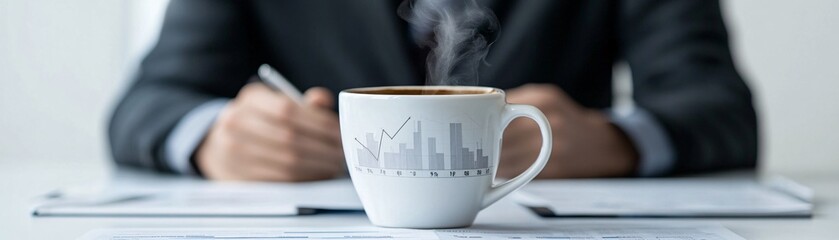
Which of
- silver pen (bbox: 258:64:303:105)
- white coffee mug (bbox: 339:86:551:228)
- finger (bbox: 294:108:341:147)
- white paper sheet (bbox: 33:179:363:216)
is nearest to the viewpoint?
white coffee mug (bbox: 339:86:551:228)

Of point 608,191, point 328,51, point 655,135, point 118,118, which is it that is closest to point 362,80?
point 328,51

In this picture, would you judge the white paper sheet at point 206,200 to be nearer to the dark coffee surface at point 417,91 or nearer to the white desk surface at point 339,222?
the white desk surface at point 339,222

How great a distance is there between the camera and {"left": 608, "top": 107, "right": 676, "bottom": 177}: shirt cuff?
102 centimetres

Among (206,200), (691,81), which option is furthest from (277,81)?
(691,81)

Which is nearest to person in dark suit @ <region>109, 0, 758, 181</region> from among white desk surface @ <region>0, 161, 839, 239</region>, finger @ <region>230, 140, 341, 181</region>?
finger @ <region>230, 140, 341, 181</region>

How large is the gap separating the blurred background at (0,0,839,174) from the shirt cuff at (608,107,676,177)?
4.68 feet

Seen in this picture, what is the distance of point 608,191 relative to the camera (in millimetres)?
848

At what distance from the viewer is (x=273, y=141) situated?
3.25 ft

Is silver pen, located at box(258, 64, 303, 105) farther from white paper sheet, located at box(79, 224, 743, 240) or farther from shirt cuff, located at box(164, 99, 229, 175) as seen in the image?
white paper sheet, located at box(79, 224, 743, 240)

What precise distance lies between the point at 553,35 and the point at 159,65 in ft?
1.99

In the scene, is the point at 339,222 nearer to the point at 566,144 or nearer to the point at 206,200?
the point at 206,200

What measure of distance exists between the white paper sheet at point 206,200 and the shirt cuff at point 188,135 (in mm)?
110

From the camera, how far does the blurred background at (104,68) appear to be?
239cm

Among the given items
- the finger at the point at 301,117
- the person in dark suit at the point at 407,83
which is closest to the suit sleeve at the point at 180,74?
the person in dark suit at the point at 407,83
